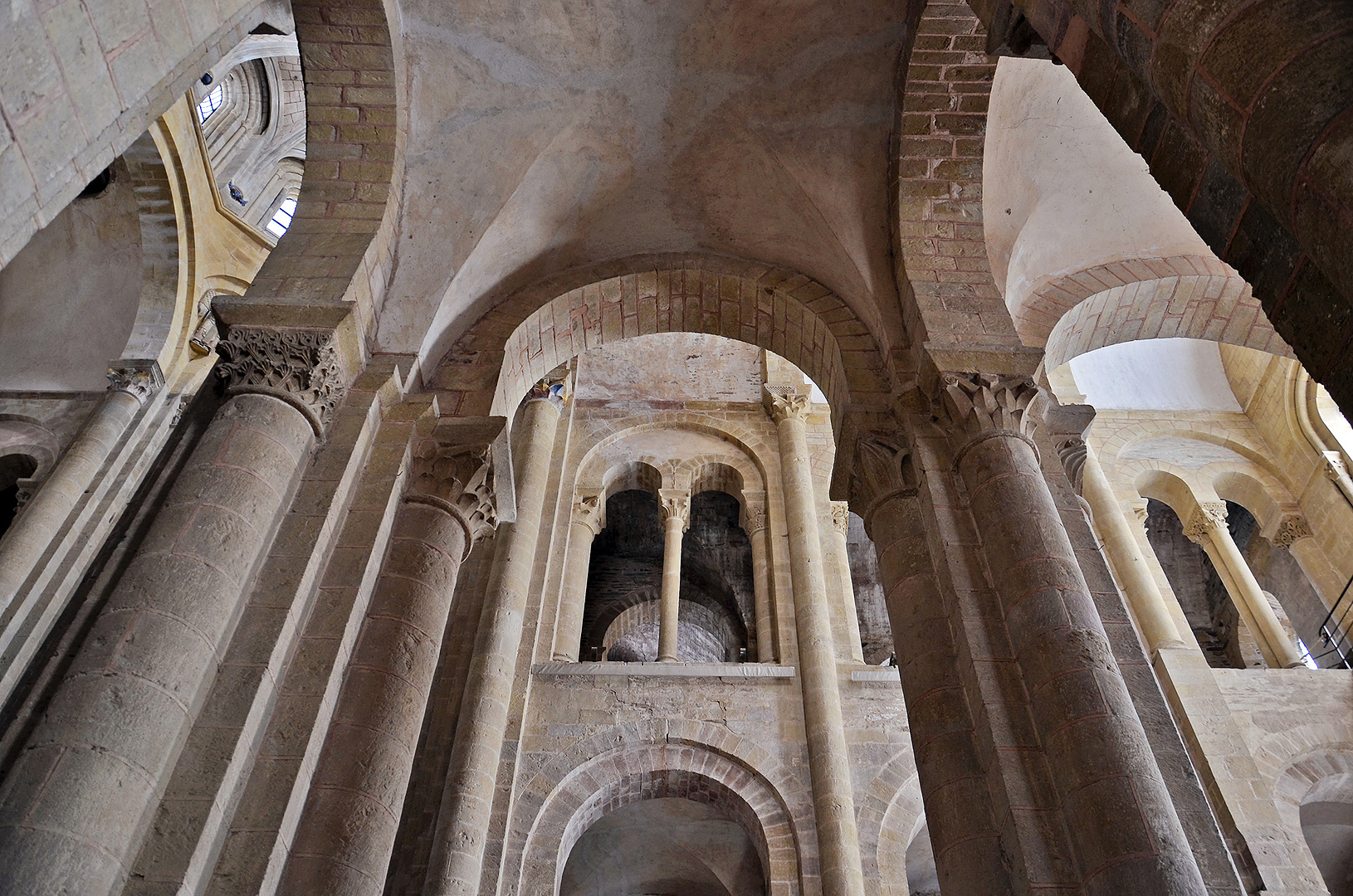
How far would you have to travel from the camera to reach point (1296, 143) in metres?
1.75

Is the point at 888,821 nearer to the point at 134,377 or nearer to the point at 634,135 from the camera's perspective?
the point at 634,135

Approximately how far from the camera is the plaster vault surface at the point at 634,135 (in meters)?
5.61

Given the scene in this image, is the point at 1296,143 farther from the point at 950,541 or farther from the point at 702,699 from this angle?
the point at 702,699

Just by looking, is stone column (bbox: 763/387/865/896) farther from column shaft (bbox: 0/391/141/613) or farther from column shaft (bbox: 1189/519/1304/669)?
column shaft (bbox: 0/391/141/613)

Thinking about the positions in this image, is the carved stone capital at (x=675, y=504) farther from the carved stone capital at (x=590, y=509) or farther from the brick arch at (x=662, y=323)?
the brick arch at (x=662, y=323)

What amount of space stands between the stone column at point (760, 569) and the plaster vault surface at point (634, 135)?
538 centimetres

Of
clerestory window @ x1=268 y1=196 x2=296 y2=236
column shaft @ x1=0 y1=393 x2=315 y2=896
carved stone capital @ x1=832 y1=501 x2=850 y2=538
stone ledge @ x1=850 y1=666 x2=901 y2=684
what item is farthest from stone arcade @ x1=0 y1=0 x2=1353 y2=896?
clerestory window @ x1=268 y1=196 x2=296 y2=236

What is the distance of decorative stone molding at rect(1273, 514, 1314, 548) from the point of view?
1140cm

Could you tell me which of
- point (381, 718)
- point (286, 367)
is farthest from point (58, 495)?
point (381, 718)

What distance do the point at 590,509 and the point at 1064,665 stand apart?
8.83 metres

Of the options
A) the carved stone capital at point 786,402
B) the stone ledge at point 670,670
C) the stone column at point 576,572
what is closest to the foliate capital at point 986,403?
the stone ledge at point 670,670

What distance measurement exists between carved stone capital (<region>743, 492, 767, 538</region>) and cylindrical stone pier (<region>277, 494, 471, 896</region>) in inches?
293

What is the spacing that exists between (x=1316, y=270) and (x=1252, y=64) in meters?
0.50

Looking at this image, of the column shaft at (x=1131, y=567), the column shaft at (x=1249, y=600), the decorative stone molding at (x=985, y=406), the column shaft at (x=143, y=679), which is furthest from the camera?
the column shaft at (x=1249, y=600)
